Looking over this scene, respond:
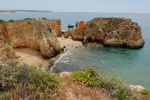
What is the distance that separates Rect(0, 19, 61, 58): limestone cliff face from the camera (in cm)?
3625

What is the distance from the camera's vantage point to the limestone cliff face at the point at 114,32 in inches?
1900

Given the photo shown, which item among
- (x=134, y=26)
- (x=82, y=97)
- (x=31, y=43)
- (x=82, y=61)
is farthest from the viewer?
(x=134, y=26)

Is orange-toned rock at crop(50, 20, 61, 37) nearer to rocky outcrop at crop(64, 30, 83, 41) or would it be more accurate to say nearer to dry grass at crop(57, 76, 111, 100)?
rocky outcrop at crop(64, 30, 83, 41)

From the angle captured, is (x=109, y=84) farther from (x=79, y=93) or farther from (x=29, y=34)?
(x=29, y=34)

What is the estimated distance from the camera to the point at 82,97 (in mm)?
8328

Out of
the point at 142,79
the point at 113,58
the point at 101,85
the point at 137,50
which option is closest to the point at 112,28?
the point at 137,50

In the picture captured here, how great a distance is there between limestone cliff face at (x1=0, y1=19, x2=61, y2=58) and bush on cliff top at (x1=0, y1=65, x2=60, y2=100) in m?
27.7

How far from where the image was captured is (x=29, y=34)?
36.9 meters

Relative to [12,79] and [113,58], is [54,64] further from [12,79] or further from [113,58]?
[12,79]

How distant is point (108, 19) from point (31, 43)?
78.2ft

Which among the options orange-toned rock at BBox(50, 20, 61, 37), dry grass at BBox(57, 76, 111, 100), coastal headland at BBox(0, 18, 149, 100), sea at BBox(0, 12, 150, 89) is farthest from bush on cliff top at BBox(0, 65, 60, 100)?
orange-toned rock at BBox(50, 20, 61, 37)

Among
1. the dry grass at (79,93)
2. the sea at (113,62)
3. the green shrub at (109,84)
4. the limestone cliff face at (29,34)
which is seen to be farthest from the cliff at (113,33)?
the dry grass at (79,93)

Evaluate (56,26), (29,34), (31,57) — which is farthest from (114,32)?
(31,57)

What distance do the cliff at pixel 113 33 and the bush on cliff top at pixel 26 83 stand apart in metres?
41.6
